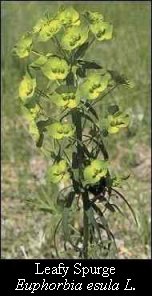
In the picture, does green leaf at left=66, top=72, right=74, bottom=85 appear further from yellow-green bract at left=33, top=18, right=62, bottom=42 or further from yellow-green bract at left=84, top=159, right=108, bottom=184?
yellow-green bract at left=84, top=159, right=108, bottom=184

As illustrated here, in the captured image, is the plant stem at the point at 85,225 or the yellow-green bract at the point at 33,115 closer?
the yellow-green bract at the point at 33,115

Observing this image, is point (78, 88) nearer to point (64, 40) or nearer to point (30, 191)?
point (64, 40)

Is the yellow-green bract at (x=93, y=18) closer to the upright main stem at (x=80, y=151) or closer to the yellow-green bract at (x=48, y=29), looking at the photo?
Result: the yellow-green bract at (x=48, y=29)

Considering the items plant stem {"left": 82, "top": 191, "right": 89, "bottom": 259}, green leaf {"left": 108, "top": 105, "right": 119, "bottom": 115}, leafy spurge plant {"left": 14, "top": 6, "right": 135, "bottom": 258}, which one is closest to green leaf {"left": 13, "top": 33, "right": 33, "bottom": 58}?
leafy spurge plant {"left": 14, "top": 6, "right": 135, "bottom": 258}

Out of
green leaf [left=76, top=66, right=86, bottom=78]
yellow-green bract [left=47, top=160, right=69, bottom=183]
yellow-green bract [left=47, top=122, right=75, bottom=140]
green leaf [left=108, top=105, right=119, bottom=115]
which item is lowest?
yellow-green bract [left=47, top=160, right=69, bottom=183]

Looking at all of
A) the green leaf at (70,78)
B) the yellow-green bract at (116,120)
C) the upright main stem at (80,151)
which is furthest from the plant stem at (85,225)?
the green leaf at (70,78)

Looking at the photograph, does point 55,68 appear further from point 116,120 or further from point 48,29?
point 116,120
